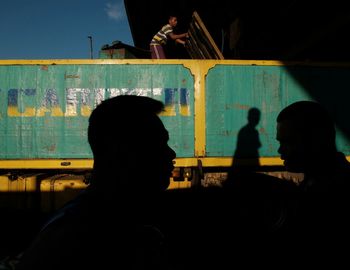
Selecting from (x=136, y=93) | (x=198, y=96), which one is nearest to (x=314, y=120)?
(x=198, y=96)

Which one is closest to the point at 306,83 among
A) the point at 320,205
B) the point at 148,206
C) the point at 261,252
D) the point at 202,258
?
the point at 202,258

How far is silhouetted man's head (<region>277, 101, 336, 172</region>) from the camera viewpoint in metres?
1.52

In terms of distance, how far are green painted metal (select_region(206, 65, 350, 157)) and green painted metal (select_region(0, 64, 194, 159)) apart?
17.3 inches

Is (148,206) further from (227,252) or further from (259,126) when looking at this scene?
(259,126)

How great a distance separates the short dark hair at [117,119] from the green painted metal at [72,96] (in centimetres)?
403

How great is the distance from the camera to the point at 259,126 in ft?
17.1

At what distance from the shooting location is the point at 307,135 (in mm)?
1563

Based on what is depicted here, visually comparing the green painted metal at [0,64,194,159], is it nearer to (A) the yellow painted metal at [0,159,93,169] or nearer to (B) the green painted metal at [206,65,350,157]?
(A) the yellow painted metal at [0,159,93,169]

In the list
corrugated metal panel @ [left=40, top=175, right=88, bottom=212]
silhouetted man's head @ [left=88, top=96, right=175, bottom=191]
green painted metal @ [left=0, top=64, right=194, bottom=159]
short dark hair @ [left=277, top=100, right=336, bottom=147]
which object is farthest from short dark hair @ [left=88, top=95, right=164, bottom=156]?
corrugated metal panel @ [left=40, top=175, right=88, bottom=212]

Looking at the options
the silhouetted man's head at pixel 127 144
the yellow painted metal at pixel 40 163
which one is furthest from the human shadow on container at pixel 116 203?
the yellow painted metal at pixel 40 163

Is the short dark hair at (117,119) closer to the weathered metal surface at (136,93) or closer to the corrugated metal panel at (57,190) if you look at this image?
the weathered metal surface at (136,93)

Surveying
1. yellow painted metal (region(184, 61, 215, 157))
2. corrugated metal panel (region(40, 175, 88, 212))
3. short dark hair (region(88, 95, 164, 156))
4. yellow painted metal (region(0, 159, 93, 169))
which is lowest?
corrugated metal panel (region(40, 175, 88, 212))

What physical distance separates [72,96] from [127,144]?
14.7 ft

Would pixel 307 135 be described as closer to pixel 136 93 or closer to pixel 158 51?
pixel 136 93
